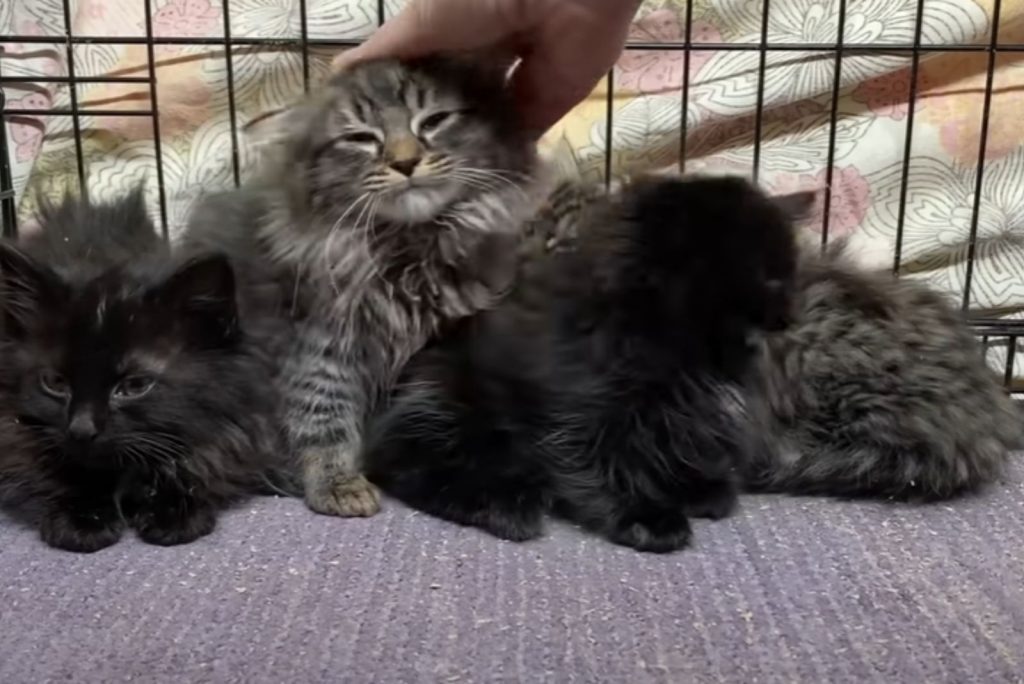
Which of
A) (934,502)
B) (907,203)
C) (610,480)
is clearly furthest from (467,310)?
(907,203)

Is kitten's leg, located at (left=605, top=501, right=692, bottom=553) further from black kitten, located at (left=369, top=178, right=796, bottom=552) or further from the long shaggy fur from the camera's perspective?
the long shaggy fur

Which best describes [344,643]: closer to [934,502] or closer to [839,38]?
[934,502]

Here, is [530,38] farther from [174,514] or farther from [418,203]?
[174,514]

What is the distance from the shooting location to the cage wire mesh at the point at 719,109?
5.84 feet

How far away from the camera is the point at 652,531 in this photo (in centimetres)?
121

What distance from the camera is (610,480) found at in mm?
1252

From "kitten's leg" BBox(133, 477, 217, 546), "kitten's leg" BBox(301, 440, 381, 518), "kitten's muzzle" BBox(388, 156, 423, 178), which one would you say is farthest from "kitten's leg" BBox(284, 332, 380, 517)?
"kitten's muzzle" BBox(388, 156, 423, 178)

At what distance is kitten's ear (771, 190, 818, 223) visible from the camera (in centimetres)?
125

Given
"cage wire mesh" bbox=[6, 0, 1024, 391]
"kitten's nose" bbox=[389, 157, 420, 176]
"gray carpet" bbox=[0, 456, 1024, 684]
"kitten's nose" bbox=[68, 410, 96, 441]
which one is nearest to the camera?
"gray carpet" bbox=[0, 456, 1024, 684]

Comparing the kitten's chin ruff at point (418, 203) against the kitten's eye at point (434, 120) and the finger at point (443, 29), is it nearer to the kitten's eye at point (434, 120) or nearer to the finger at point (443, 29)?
the kitten's eye at point (434, 120)

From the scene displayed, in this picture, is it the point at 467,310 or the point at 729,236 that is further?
the point at 467,310

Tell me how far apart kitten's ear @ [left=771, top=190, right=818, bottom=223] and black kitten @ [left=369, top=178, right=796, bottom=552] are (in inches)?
0.5

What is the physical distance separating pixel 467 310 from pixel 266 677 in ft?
1.90

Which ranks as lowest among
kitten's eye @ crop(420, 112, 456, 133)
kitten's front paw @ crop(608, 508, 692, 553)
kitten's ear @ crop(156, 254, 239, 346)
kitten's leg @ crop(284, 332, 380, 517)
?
kitten's front paw @ crop(608, 508, 692, 553)
